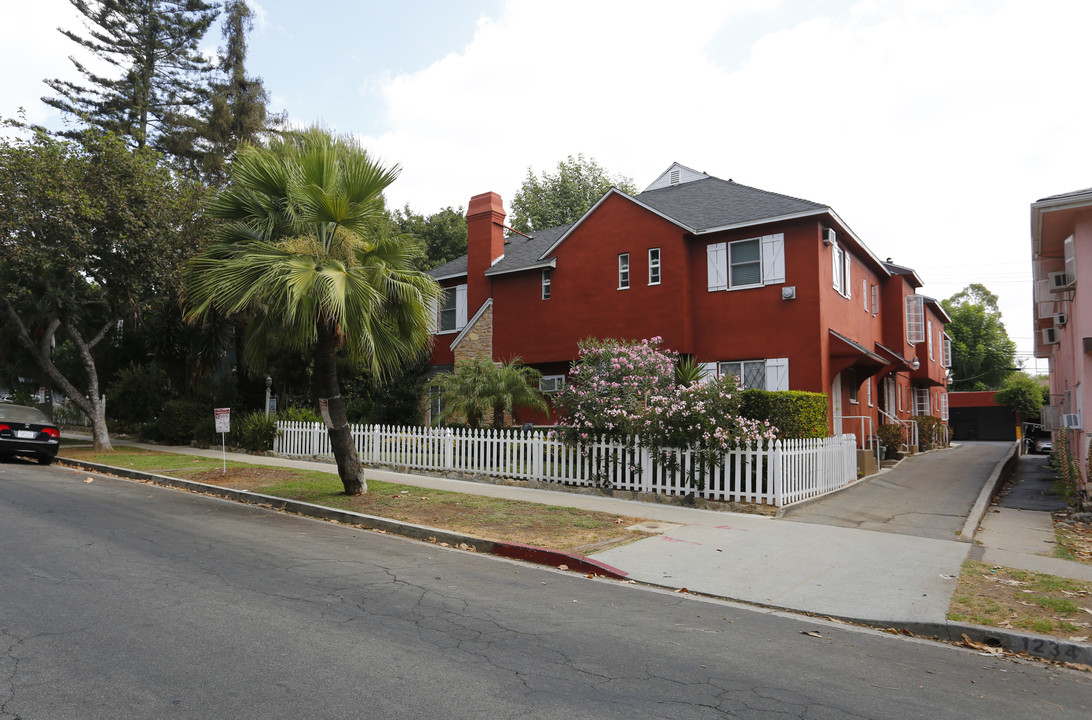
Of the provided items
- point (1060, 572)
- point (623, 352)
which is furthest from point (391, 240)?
point (1060, 572)

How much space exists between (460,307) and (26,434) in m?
13.2

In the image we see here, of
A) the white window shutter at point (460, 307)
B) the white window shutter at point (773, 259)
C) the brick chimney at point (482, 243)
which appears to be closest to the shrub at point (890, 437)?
the white window shutter at point (773, 259)

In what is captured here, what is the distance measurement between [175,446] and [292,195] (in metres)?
15.3

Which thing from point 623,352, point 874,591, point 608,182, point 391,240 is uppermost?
point 608,182

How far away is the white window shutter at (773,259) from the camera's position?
17.7 metres

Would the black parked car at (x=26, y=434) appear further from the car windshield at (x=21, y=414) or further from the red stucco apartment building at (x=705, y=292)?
the red stucco apartment building at (x=705, y=292)

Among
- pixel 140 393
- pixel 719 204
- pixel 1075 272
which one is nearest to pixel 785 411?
pixel 1075 272

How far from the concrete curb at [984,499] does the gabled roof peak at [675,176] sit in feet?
42.2

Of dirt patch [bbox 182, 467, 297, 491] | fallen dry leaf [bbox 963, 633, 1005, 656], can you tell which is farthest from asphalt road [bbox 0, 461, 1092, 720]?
dirt patch [bbox 182, 467, 297, 491]

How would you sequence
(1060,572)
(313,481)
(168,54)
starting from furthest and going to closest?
(168,54), (313,481), (1060,572)

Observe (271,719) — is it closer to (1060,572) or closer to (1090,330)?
(1060,572)

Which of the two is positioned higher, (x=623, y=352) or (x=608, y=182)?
(x=608, y=182)

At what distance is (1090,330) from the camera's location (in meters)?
11.5

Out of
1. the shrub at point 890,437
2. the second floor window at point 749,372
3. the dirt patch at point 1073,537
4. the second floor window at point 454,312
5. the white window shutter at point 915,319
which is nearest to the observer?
the dirt patch at point 1073,537
